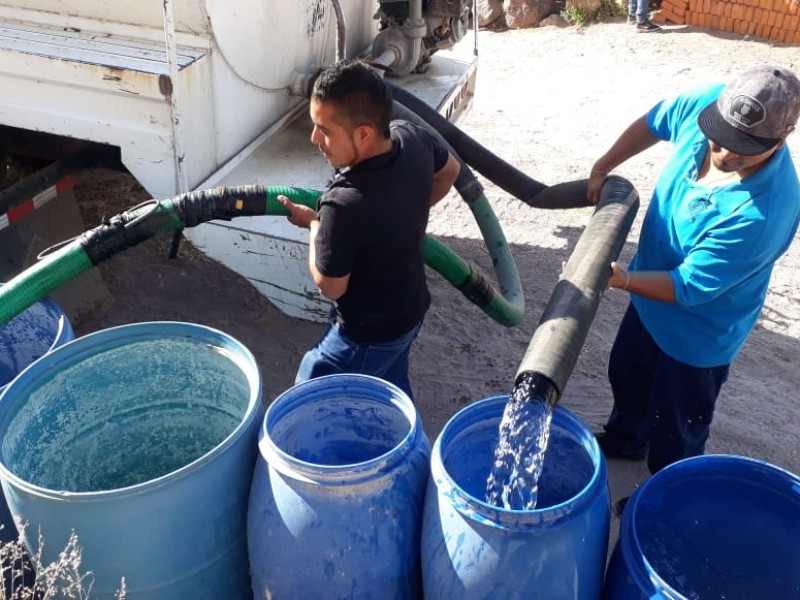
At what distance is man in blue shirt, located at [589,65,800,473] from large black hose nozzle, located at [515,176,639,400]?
0.35 ft

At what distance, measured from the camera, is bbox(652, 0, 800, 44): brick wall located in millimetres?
9422

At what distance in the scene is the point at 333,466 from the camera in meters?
2.11

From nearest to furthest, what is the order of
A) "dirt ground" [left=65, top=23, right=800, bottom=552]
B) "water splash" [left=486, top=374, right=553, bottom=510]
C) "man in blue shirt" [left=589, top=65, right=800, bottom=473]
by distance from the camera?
"water splash" [left=486, top=374, right=553, bottom=510] → "man in blue shirt" [left=589, top=65, right=800, bottom=473] → "dirt ground" [left=65, top=23, right=800, bottom=552]

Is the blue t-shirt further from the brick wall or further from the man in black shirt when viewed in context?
the brick wall

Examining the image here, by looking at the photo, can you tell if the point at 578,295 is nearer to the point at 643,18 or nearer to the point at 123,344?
the point at 123,344

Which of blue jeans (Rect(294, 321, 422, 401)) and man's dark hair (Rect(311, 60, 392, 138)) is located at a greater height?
man's dark hair (Rect(311, 60, 392, 138))

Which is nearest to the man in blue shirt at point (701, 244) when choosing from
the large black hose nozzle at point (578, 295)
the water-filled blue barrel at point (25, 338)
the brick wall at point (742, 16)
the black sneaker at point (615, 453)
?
the large black hose nozzle at point (578, 295)

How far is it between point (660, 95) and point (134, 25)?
599 centimetres

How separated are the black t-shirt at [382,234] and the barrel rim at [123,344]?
39 cm

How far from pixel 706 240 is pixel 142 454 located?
6.70ft

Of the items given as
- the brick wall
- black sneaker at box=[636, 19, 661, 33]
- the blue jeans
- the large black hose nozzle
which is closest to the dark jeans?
the large black hose nozzle

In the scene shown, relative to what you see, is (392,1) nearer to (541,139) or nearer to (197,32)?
(197,32)

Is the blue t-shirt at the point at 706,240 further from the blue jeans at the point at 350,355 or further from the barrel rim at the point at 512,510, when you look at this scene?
the blue jeans at the point at 350,355

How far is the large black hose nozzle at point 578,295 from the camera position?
2.32 m
